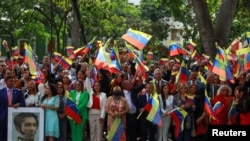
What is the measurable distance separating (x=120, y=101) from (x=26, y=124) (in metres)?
2.38

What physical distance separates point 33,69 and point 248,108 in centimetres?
563

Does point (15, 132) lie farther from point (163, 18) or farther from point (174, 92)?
point (163, 18)

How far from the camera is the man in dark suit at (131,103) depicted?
16234 millimetres

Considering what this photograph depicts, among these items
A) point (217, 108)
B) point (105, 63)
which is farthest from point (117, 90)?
point (217, 108)

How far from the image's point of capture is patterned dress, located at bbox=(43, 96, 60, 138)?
15.0 meters

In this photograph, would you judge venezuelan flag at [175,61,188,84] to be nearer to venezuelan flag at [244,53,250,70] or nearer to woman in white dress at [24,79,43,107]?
venezuelan flag at [244,53,250,70]

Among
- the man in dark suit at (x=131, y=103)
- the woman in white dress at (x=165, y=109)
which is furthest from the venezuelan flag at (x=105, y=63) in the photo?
the woman in white dress at (x=165, y=109)

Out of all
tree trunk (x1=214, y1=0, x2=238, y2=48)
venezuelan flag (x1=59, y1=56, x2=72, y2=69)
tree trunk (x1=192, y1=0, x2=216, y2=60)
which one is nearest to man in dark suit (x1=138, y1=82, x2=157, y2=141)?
venezuelan flag (x1=59, y1=56, x2=72, y2=69)

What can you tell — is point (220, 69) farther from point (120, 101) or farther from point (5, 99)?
point (5, 99)

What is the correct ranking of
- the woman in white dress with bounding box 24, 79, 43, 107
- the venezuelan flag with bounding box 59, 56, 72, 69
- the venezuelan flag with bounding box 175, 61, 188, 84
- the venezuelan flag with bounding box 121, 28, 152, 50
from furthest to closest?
the venezuelan flag with bounding box 59, 56, 72, 69, the venezuelan flag with bounding box 121, 28, 152, 50, the venezuelan flag with bounding box 175, 61, 188, 84, the woman in white dress with bounding box 24, 79, 43, 107

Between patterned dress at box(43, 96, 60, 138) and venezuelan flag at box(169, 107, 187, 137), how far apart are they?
2726 millimetres

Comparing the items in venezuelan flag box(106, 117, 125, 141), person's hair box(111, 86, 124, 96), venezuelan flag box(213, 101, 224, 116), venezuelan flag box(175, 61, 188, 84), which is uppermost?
venezuelan flag box(175, 61, 188, 84)

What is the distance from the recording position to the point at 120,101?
15617 mm

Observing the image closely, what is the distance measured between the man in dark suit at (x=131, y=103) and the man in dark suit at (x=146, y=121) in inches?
5.8
